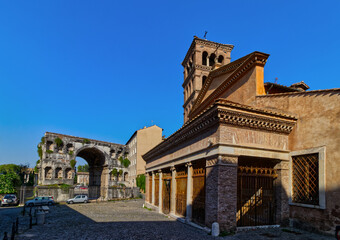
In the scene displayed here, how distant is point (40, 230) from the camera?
36.6ft

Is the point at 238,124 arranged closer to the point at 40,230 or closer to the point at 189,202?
the point at 189,202

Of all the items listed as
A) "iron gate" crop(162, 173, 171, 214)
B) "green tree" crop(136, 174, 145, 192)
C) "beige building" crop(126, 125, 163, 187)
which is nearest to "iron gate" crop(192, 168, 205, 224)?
"iron gate" crop(162, 173, 171, 214)

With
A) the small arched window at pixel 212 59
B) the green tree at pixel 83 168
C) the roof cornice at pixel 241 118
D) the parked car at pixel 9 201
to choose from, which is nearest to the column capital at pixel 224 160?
the roof cornice at pixel 241 118

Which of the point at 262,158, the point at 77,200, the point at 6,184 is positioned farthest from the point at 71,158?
the point at 262,158

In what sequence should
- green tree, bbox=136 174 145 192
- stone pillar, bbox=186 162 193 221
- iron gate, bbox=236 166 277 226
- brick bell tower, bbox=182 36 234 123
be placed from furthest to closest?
green tree, bbox=136 174 145 192 < brick bell tower, bbox=182 36 234 123 < stone pillar, bbox=186 162 193 221 < iron gate, bbox=236 166 277 226

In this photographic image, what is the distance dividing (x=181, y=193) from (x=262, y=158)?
16.9 feet

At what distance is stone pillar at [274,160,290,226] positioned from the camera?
10.1 m

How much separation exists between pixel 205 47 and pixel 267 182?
97.8 feet

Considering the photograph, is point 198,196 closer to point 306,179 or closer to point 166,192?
point 306,179

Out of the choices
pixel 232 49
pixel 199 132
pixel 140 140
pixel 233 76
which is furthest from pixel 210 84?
pixel 140 140

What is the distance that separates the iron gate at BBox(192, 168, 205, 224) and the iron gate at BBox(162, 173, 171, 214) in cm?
409

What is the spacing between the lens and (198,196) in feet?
37.4

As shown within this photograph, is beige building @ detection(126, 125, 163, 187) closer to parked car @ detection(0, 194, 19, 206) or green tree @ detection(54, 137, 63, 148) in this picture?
green tree @ detection(54, 137, 63, 148)

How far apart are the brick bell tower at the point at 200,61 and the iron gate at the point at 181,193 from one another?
22.3m
